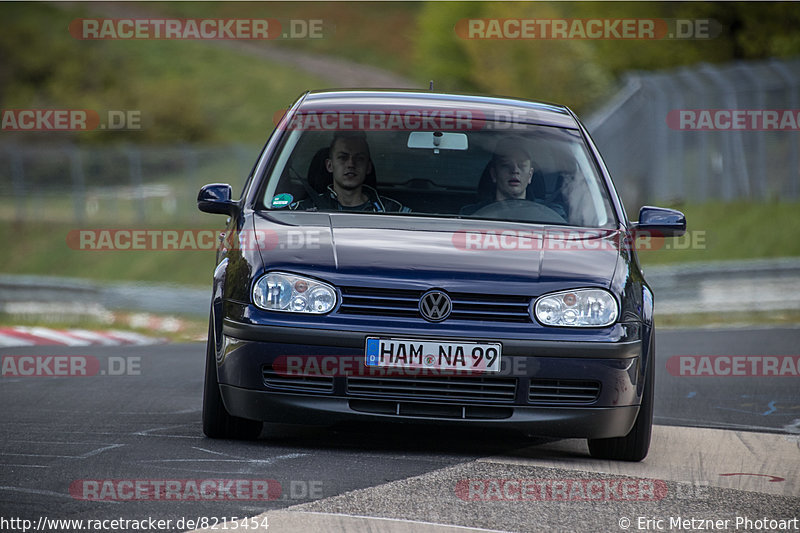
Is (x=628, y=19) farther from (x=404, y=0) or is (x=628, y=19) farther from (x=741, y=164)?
(x=404, y=0)

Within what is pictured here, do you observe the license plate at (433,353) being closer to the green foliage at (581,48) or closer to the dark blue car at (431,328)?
the dark blue car at (431,328)

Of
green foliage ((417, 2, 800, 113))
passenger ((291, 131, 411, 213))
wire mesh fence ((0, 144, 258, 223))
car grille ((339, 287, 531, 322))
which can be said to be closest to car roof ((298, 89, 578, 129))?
passenger ((291, 131, 411, 213))

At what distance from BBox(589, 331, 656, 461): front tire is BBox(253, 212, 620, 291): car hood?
528 millimetres

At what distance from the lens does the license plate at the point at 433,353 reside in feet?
19.4

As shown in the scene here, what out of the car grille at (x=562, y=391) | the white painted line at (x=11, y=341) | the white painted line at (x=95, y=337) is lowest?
the white painted line at (x=95, y=337)

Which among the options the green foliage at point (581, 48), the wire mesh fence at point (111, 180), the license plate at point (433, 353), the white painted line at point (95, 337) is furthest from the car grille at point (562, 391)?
the green foliage at point (581, 48)

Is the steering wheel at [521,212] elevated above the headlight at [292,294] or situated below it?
above

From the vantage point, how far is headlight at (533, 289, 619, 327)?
601 centimetres

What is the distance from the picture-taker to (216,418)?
643 cm

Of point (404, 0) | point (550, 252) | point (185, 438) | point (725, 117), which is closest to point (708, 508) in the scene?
point (550, 252)

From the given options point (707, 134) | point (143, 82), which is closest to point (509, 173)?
point (707, 134)

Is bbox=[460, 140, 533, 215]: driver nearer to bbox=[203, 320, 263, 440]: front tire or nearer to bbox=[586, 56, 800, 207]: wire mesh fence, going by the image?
bbox=[203, 320, 263, 440]: front tire

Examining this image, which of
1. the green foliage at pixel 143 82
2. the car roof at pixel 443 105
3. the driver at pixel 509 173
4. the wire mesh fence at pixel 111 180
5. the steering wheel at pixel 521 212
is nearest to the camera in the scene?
the steering wheel at pixel 521 212

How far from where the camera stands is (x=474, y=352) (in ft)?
19.4
